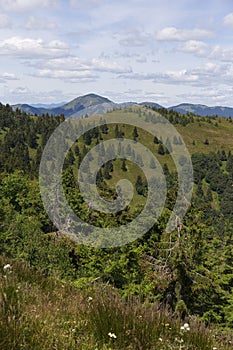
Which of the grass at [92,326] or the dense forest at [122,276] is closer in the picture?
the grass at [92,326]

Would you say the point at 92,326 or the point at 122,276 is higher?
the point at 92,326

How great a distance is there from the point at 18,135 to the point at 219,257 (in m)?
161

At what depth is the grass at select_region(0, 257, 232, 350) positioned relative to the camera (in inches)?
143

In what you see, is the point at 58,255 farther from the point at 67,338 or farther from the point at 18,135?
the point at 18,135

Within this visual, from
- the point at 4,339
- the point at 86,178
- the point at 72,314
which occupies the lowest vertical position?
the point at 86,178

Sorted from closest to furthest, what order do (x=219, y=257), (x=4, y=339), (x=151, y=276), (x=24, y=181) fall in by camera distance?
(x=4, y=339) < (x=151, y=276) < (x=219, y=257) < (x=24, y=181)

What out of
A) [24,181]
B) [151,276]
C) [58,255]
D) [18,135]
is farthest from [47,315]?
[18,135]

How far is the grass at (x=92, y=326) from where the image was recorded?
3.64 metres

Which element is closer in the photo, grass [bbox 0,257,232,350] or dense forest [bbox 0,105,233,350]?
grass [bbox 0,257,232,350]

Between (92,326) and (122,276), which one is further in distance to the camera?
(122,276)

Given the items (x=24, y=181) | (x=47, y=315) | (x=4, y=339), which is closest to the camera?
(x=4, y=339)

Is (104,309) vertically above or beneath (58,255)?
above

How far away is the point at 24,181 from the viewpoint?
250 feet

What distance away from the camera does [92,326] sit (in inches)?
164
